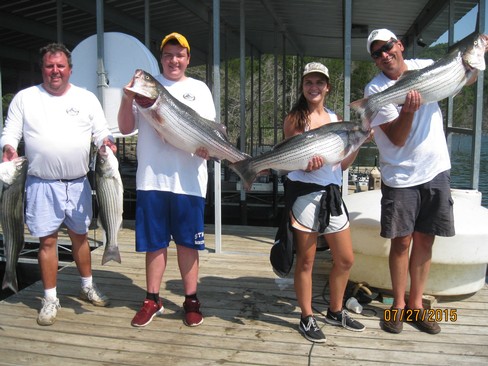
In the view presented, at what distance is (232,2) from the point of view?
9789mm

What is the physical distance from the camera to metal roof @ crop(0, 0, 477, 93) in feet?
29.4

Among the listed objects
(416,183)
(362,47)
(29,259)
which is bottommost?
(29,259)

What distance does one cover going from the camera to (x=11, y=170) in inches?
134

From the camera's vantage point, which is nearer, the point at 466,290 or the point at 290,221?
the point at 290,221

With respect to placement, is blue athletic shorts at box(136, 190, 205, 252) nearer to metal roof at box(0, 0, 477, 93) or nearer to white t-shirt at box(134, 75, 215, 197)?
white t-shirt at box(134, 75, 215, 197)

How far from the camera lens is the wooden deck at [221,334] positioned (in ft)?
10.5

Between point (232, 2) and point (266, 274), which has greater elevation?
point (232, 2)

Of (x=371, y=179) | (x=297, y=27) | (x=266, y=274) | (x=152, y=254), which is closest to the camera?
(x=152, y=254)

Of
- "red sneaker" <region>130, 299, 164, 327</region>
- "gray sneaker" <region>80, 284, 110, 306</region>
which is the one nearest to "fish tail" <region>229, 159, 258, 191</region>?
"red sneaker" <region>130, 299, 164, 327</region>

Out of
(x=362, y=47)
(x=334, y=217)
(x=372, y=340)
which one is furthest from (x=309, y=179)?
(x=362, y=47)

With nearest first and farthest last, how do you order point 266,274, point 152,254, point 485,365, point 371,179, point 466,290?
point 485,365 → point 152,254 → point 466,290 → point 266,274 → point 371,179

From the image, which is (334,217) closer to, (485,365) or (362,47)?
(485,365)

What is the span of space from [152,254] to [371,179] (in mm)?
8331
